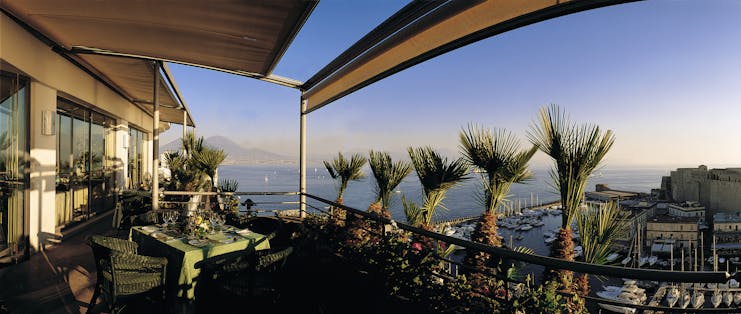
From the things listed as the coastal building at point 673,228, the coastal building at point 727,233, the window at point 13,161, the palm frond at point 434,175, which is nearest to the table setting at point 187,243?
the window at point 13,161

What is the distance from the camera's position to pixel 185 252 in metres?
2.88

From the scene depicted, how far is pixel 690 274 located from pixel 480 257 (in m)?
2.27

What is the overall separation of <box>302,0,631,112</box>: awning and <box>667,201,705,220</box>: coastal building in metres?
41.9

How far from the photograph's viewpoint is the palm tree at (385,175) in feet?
17.3

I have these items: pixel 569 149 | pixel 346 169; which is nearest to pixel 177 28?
pixel 346 169

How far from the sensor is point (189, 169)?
30.7ft

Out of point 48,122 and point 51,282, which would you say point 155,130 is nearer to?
point 48,122

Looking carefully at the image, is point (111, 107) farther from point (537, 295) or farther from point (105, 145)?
point (537, 295)

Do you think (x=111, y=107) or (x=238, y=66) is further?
(x=111, y=107)

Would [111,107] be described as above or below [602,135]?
above

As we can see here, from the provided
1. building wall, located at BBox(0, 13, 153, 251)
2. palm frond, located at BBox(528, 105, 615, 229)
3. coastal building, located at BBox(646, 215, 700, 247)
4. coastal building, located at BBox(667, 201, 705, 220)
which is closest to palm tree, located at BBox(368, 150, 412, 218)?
palm frond, located at BBox(528, 105, 615, 229)

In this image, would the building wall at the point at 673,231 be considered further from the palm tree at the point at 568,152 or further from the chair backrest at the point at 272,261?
the chair backrest at the point at 272,261

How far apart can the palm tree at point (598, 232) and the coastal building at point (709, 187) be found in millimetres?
39528

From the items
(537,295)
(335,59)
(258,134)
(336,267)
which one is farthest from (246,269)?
(258,134)
